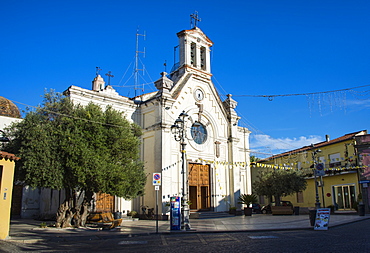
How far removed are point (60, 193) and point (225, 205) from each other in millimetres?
13764

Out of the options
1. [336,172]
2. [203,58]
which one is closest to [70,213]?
[203,58]

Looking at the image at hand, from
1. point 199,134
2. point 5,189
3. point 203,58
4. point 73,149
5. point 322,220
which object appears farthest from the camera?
point 203,58

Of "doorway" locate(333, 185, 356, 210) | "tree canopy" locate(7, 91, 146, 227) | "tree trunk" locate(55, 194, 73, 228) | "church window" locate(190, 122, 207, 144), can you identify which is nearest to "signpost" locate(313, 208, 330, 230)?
"tree canopy" locate(7, 91, 146, 227)

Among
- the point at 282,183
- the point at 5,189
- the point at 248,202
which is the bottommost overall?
the point at 248,202

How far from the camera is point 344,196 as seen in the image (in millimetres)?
34438

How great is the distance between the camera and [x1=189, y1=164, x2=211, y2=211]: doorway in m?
27.4

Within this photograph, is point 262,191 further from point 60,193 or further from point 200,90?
point 60,193

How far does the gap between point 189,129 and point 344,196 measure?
19.0 metres

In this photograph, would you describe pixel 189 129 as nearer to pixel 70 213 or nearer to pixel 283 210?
pixel 283 210

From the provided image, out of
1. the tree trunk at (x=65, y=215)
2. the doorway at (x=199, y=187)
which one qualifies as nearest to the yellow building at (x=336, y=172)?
the doorway at (x=199, y=187)

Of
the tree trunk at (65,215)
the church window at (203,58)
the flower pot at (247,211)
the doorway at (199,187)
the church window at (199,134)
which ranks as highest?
the church window at (203,58)

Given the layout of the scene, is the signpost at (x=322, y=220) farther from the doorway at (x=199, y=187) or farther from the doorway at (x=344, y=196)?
the doorway at (x=344, y=196)

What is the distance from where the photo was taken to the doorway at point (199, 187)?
1078 inches

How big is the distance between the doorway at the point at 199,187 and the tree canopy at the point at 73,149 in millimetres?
8976
